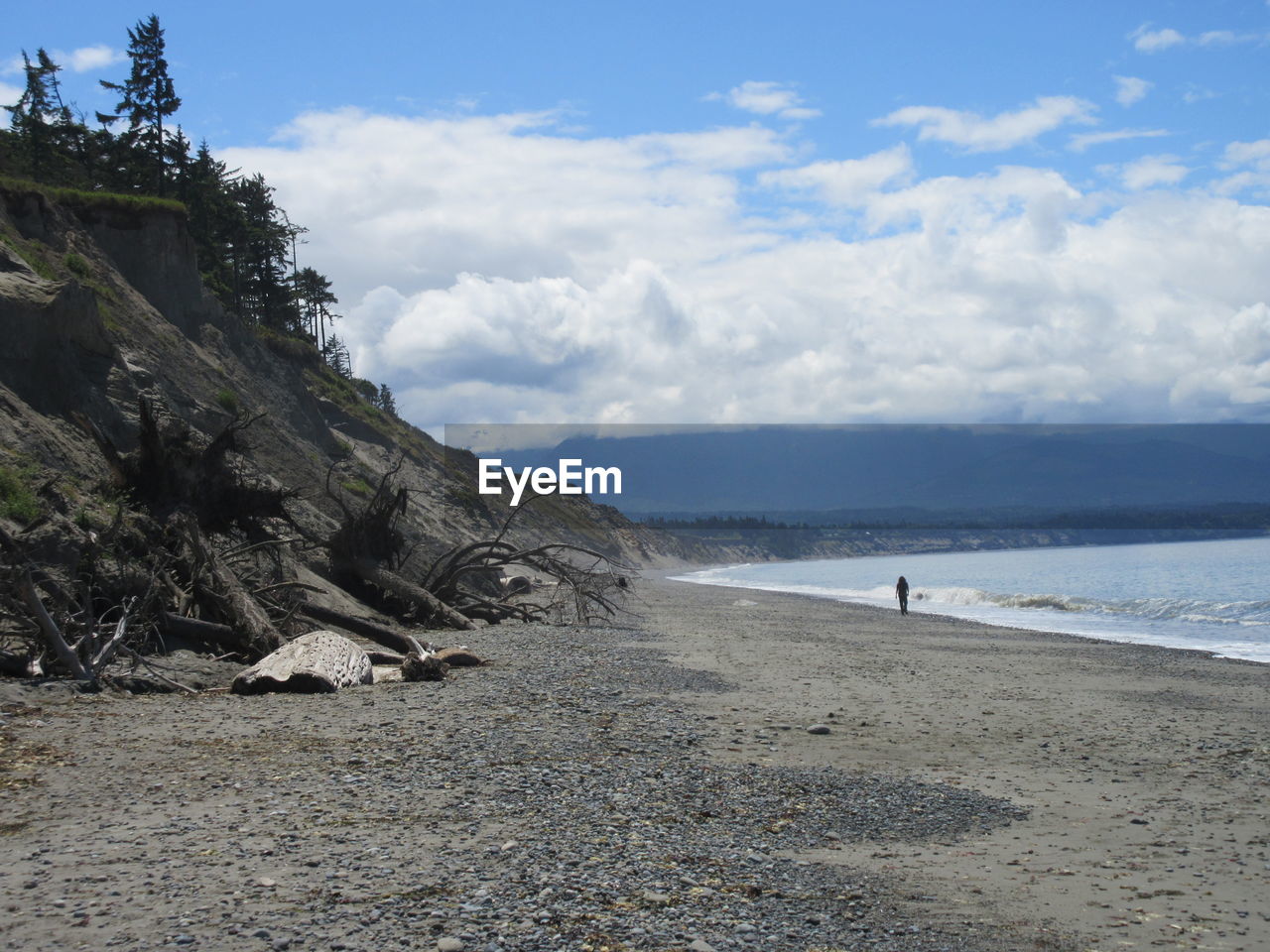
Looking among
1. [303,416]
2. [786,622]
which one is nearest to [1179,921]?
[786,622]

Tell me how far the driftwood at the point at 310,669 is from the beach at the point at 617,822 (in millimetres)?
445

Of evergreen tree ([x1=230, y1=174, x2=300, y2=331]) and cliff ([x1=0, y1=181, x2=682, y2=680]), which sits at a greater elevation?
evergreen tree ([x1=230, y1=174, x2=300, y2=331])

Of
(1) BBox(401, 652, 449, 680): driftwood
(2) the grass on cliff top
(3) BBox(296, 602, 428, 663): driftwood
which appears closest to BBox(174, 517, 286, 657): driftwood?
(1) BBox(401, 652, 449, 680): driftwood

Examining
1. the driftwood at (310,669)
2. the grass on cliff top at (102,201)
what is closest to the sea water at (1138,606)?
the driftwood at (310,669)

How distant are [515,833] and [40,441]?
497 inches

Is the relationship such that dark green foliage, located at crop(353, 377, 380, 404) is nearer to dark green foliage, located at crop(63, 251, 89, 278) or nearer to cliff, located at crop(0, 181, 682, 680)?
cliff, located at crop(0, 181, 682, 680)

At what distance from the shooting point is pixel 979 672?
17734 millimetres

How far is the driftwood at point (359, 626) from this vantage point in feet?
53.9

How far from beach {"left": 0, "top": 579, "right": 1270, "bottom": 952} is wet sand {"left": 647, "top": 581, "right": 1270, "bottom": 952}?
1.4 inches

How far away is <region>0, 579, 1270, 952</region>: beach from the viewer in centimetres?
505

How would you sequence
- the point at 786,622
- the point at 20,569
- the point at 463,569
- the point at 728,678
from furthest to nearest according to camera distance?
1. the point at 786,622
2. the point at 463,569
3. the point at 728,678
4. the point at 20,569

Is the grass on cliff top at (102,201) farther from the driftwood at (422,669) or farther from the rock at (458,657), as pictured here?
the driftwood at (422,669)

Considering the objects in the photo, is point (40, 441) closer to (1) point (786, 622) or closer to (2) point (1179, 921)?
(2) point (1179, 921)

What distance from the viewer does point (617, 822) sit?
22.3ft
